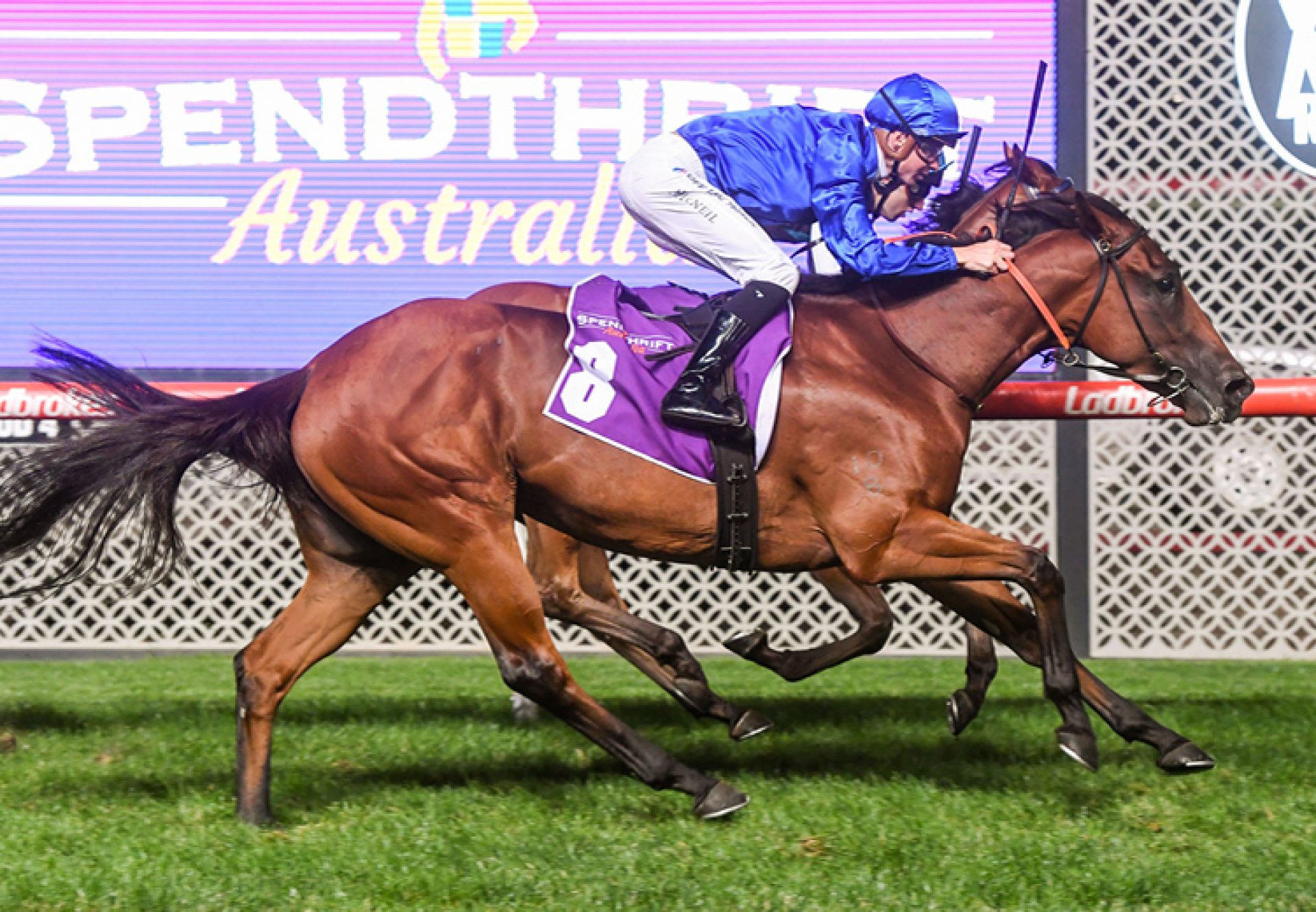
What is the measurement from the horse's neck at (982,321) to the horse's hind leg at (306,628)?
1619 mm

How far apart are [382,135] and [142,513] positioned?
13.4 feet

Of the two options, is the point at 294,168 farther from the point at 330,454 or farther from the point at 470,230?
the point at 330,454

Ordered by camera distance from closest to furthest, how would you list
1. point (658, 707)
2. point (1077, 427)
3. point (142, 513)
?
point (142, 513), point (658, 707), point (1077, 427)

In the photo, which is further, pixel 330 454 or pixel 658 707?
pixel 658 707

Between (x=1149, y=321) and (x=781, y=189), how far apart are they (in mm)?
1131

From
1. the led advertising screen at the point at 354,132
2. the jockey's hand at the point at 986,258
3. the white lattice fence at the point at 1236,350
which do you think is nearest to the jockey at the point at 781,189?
the jockey's hand at the point at 986,258

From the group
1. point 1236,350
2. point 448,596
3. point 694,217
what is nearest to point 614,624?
point 694,217

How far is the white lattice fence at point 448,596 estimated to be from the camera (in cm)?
782

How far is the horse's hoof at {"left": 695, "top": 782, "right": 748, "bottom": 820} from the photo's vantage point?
154 inches

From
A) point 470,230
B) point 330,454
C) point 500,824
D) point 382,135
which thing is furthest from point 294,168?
point 500,824

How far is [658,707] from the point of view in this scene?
6.03m

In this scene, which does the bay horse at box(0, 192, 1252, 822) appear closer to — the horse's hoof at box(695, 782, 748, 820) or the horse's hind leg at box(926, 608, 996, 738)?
the horse's hoof at box(695, 782, 748, 820)

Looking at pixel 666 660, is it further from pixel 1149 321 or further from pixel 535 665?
pixel 1149 321

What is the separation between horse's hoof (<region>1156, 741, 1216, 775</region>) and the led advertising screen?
13.7 ft
